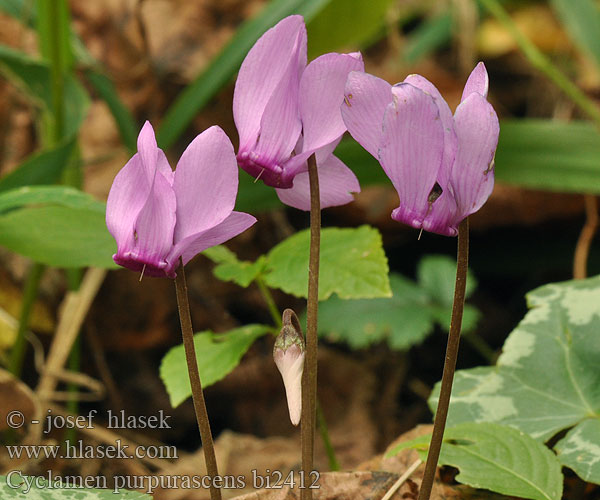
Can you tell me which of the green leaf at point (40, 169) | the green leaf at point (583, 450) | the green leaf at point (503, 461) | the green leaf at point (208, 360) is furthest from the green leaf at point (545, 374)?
the green leaf at point (40, 169)

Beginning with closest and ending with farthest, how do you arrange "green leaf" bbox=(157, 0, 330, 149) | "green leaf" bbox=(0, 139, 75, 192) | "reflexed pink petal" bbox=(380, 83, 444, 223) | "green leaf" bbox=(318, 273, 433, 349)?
1. "reflexed pink petal" bbox=(380, 83, 444, 223)
2. "green leaf" bbox=(0, 139, 75, 192)
3. "green leaf" bbox=(318, 273, 433, 349)
4. "green leaf" bbox=(157, 0, 330, 149)

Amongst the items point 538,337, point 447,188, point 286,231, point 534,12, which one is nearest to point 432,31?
point 534,12

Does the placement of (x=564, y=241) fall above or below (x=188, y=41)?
below

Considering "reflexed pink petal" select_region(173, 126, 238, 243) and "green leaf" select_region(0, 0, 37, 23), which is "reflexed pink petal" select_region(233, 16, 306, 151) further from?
"green leaf" select_region(0, 0, 37, 23)

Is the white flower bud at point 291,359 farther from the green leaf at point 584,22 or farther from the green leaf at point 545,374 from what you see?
the green leaf at point 584,22

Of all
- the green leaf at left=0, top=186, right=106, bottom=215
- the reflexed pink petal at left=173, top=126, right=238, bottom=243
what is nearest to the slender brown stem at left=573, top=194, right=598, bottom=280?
the green leaf at left=0, top=186, right=106, bottom=215

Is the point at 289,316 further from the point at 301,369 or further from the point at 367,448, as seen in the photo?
the point at 367,448
